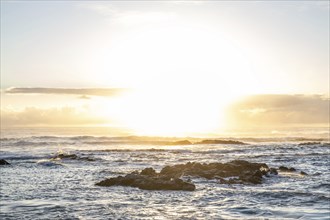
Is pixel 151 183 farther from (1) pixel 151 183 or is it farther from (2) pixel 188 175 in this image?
(2) pixel 188 175

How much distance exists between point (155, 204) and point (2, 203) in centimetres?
841

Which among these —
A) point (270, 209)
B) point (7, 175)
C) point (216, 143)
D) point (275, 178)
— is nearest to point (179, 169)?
point (275, 178)

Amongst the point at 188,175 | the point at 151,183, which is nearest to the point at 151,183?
the point at 151,183

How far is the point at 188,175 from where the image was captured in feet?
125

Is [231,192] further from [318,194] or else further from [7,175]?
[7,175]

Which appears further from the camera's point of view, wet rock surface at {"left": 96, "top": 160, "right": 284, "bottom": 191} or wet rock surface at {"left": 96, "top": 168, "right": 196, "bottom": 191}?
wet rock surface at {"left": 96, "top": 160, "right": 284, "bottom": 191}

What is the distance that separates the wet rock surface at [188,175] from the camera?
2970 cm

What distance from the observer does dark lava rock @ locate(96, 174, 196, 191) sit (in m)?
29.3

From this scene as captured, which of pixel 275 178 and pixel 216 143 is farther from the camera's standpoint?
pixel 216 143

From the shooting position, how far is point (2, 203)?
23.4m

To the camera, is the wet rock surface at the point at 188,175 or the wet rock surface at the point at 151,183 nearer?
the wet rock surface at the point at 151,183

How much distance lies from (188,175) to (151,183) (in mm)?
8587

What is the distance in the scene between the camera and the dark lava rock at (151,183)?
1152 inches

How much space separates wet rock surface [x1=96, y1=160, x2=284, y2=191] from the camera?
97.5 feet
